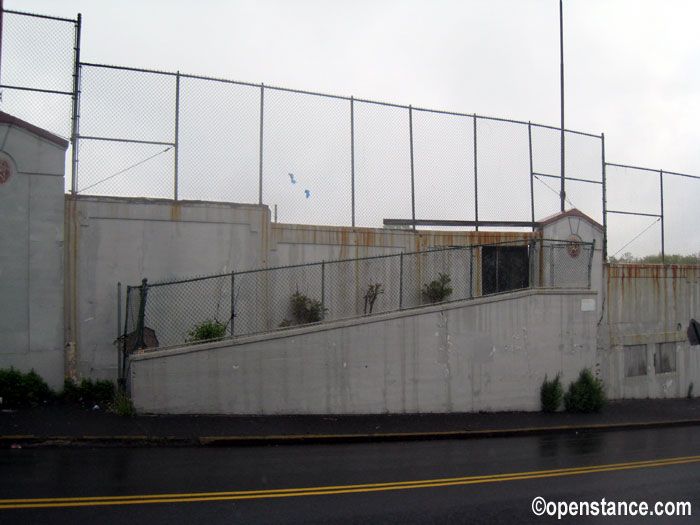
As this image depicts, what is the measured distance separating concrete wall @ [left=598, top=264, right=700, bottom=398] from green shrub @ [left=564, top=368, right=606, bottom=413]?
2951mm

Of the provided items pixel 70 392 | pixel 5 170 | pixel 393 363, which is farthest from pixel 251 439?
pixel 5 170

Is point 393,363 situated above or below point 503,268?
below

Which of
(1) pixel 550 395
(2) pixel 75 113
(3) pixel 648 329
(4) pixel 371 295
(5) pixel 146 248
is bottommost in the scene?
(1) pixel 550 395

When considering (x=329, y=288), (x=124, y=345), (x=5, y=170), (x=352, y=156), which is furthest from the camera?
(x=352, y=156)

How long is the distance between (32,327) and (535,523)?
9658 mm

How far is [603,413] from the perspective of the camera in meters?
14.6

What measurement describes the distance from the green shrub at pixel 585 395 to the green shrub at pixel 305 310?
6.62 m

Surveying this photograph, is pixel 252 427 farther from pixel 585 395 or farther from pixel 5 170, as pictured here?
pixel 585 395

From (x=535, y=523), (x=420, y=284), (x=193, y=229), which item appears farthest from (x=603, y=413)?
(x=193, y=229)

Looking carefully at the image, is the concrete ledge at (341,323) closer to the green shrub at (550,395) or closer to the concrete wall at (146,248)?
the concrete wall at (146,248)

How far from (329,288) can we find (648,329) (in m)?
11.4

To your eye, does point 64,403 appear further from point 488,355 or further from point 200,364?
point 488,355

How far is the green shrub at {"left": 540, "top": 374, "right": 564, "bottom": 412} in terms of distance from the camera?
13922 mm

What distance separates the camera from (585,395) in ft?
47.0
